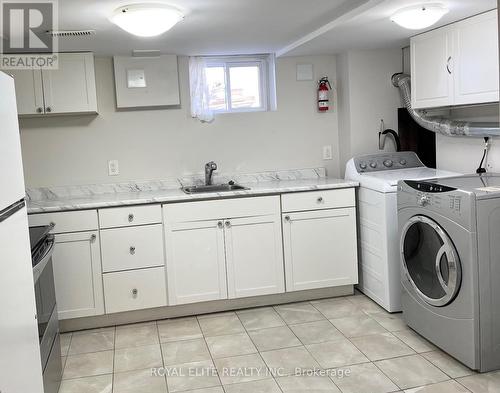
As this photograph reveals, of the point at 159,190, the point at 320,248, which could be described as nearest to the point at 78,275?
the point at 159,190

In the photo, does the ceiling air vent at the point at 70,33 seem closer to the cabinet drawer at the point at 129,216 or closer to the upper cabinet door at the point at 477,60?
the cabinet drawer at the point at 129,216

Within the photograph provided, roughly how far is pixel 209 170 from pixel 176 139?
0.37 m

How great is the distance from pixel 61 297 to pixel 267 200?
4.93 ft

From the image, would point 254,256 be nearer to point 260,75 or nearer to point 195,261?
point 195,261

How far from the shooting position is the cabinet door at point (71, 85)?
358 centimetres

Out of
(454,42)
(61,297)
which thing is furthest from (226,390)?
(454,42)

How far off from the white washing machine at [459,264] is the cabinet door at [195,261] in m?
1.29

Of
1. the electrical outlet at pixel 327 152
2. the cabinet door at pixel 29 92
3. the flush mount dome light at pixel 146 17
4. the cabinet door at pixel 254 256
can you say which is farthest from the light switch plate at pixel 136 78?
the electrical outlet at pixel 327 152

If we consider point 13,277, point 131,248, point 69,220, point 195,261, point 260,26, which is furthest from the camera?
point 195,261

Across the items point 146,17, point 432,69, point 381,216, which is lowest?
point 381,216

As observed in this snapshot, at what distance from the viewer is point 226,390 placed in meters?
2.60

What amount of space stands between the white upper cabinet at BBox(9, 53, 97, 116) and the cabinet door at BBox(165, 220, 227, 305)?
3.50ft

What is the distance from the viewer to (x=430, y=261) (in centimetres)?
285

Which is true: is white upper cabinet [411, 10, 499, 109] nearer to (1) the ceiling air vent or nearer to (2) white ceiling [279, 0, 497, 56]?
(2) white ceiling [279, 0, 497, 56]
